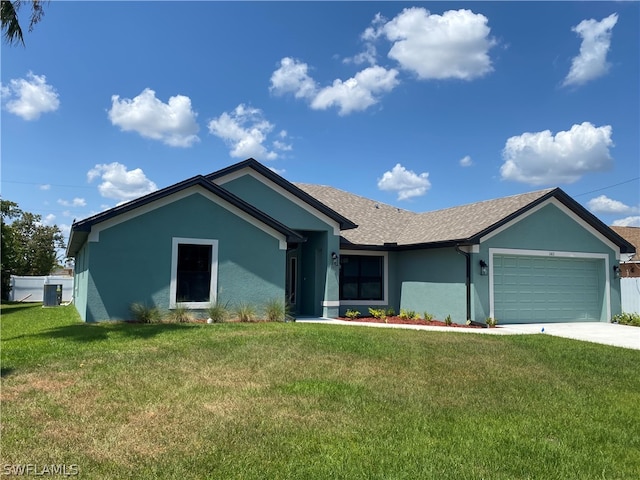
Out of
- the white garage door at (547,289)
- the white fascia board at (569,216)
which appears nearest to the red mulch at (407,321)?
the white garage door at (547,289)

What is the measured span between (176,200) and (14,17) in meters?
6.40

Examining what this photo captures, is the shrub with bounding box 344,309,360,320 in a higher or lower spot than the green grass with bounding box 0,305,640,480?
higher

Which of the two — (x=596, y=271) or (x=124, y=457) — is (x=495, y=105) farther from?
(x=124, y=457)

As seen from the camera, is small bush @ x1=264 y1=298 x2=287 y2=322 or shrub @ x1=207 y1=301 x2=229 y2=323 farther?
small bush @ x1=264 y1=298 x2=287 y2=322

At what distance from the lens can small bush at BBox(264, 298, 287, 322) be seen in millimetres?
15172

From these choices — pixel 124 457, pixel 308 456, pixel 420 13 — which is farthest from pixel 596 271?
pixel 124 457

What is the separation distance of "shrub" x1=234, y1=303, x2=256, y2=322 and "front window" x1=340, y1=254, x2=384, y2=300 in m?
5.20

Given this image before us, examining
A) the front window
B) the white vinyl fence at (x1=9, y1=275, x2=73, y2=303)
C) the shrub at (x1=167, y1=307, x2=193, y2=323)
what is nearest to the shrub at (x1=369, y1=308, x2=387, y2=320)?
the front window

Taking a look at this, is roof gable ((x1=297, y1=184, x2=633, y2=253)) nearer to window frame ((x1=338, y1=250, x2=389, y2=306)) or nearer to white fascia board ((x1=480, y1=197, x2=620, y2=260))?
white fascia board ((x1=480, y1=197, x2=620, y2=260))

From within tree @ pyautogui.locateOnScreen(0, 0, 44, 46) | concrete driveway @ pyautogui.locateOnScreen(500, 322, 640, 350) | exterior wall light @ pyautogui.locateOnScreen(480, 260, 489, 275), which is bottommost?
concrete driveway @ pyautogui.locateOnScreen(500, 322, 640, 350)

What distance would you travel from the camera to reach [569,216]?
709 inches

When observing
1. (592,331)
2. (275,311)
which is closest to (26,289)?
(275,311)

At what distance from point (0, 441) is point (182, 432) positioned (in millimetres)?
1779

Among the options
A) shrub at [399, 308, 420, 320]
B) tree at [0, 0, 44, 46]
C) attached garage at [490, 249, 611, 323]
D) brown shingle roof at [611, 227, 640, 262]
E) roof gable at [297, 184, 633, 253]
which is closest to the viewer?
tree at [0, 0, 44, 46]
